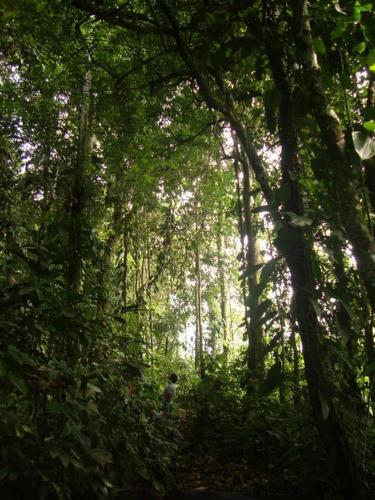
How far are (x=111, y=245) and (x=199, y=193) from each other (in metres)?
4.03

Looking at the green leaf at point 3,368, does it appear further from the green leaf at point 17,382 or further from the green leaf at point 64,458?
the green leaf at point 64,458

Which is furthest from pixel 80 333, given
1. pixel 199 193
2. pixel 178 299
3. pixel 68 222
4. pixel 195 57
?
pixel 178 299

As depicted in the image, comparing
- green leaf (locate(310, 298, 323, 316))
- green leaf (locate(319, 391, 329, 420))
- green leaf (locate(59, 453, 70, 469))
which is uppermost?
green leaf (locate(310, 298, 323, 316))

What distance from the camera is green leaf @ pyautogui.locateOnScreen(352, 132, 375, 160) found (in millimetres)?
1572

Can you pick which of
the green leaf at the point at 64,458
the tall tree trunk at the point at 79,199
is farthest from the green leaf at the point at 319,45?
the tall tree trunk at the point at 79,199

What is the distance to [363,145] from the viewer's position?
158cm

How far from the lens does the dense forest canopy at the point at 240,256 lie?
2.32 meters

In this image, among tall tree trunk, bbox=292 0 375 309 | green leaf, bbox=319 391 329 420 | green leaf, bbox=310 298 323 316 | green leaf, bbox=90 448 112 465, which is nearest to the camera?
tall tree trunk, bbox=292 0 375 309

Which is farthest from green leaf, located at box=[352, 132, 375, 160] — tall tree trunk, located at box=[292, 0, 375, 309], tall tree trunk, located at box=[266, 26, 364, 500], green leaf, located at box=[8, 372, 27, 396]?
green leaf, located at box=[8, 372, 27, 396]

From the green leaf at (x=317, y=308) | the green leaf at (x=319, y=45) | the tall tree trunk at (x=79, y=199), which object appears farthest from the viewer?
the tall tree trunk at (x=79, y=199)

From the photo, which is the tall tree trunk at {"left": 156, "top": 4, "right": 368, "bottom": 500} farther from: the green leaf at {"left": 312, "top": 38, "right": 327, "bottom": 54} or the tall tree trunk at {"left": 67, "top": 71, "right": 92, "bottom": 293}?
the tall tree trunk at {"left": 67, "top": 71, "right": 92, "bottom": 293}

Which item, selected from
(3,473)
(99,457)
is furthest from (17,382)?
(99,457)

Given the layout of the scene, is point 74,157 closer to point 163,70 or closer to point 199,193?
point 163,70

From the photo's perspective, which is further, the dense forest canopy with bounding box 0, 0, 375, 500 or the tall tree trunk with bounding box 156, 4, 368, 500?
the tall tree trunk with bounding box 156, 4, 368, 500
